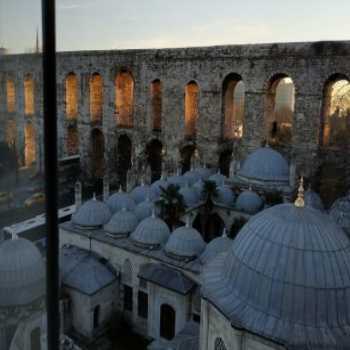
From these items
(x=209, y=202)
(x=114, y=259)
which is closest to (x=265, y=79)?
(x=209, y=202)

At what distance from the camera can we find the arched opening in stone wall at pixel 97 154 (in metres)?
24.6

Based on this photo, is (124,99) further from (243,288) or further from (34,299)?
(34,299)

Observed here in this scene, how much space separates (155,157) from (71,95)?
27.2 feet

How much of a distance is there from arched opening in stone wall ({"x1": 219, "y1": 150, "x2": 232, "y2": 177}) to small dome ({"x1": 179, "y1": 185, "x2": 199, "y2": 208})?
610 centimetres

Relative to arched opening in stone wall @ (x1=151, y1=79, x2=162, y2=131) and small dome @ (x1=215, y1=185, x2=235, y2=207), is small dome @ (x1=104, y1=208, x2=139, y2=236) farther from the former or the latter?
arched opening in stone wall @ (x1=151, y1=79, x2=162, y2=131)

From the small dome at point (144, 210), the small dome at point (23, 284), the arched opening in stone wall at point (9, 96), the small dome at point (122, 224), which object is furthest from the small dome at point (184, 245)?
the arched opening in stone wall at point (9, 96)

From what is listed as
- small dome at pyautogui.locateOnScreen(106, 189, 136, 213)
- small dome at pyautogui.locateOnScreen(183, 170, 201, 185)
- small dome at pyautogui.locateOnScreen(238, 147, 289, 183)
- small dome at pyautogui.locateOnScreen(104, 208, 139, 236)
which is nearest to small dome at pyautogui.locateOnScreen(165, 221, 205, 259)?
small dome at pyautogui.locateOnScreen(104, 208, 139, 236)

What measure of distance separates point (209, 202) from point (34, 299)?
12.1 meters

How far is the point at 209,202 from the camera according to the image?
14586 millimetres

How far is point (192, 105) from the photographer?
2242 centimetres

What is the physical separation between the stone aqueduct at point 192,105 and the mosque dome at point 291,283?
37.8ft

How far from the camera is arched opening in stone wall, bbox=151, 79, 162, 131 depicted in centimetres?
2300

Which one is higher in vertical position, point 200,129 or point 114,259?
point 200,129

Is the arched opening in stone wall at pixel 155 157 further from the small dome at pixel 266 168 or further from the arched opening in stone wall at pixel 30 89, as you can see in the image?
the arched opening in stone wall at pixel 30 89
